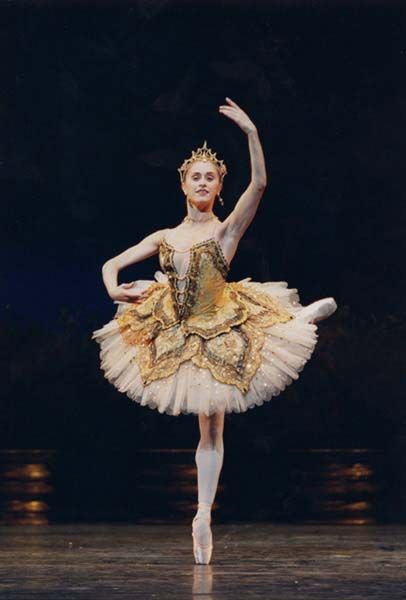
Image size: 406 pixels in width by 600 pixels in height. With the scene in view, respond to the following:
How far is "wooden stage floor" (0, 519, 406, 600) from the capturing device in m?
3.13

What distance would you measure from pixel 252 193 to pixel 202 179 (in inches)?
8.6

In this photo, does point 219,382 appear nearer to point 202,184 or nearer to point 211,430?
point 211,430

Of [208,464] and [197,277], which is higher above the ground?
[197,277]

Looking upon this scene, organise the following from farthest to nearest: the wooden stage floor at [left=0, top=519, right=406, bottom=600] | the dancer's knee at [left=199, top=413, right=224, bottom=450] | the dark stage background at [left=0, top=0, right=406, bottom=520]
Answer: the dark stage background at [left=0, top=0, right=406, bottom=520] → the dancer's knee at [left=199, top=413, right=224, bottom=450] → the wooden stage floor at [left=0, top=519, right=406, bottom=600]

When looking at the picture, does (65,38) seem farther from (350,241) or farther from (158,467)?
(158,467)

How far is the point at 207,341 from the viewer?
3.89 meters

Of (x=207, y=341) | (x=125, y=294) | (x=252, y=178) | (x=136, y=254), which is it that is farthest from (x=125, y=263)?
(x=252, y=178)

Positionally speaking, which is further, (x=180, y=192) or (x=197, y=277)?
(x=180, y=192)

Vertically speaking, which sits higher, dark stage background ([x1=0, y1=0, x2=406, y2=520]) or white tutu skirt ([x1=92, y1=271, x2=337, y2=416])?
dark stage background ([x1=0, y1=0, x2=406, y2=520])

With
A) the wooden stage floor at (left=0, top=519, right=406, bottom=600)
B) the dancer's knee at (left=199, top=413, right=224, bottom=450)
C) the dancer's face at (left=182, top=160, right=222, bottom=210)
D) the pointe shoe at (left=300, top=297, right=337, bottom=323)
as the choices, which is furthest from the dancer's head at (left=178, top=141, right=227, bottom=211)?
the wooden stage floor at (left=0, top=519, right=406, bottom=600)

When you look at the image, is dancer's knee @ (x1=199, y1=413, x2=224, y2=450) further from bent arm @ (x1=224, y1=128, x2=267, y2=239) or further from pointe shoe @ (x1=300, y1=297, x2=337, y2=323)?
bent arm @ (x1=224, y1=128, x2=267, y2=239)

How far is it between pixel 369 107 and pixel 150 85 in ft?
3.21
